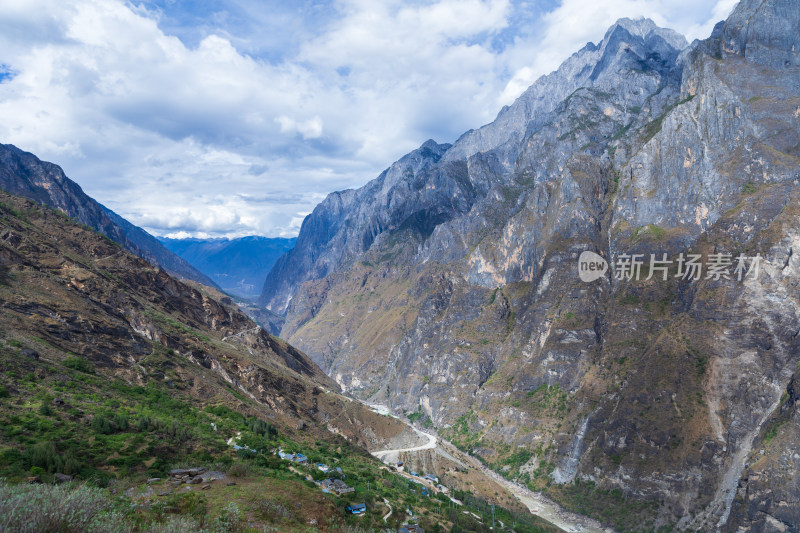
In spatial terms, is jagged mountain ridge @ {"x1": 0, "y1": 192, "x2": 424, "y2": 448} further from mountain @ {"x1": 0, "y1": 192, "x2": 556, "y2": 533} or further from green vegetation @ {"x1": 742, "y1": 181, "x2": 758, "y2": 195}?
green vegetation @ {"x1": 742, "y1": 181, "x2": 758, "y2": 195}

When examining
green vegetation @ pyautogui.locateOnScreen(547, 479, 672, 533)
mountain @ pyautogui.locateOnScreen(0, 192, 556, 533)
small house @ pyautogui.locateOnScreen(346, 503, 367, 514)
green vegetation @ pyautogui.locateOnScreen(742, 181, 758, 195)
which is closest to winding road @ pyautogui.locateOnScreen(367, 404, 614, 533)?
green vegetation @ pyautogui.locateOnScreen(547, 479, 672, 533)

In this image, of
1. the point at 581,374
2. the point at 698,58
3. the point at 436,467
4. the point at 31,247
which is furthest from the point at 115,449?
the point at 698,58

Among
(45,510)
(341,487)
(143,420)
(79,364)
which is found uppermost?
(45,510)

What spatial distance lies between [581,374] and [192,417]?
116 m

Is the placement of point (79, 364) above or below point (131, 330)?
below

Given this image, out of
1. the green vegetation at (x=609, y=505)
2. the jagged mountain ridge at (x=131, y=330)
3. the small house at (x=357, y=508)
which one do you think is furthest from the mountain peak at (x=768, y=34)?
the small house at (x=357, y=508)

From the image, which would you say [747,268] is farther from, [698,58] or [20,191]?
[20,191]

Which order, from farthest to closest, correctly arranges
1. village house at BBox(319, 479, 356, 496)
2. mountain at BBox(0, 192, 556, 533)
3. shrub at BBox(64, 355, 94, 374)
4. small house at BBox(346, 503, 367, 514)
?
1. shrub at BBox(64, 355, 94, 374)
2. village house at BBox(319, 479, 356, 496)
3. small house at BBox(346, 503, 367, 514)
4. mountain at BBox(0, 192, 556, 533)

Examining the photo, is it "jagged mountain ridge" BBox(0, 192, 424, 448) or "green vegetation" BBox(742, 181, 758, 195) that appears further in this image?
"green vegetation" BBox(742, 181, 758, 195)

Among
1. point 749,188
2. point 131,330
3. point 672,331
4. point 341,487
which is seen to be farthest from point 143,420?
point 749,188

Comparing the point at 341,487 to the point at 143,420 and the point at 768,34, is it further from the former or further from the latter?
the point at 768,34

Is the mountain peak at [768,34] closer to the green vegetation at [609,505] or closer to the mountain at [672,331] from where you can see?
the mountain at [672,331]

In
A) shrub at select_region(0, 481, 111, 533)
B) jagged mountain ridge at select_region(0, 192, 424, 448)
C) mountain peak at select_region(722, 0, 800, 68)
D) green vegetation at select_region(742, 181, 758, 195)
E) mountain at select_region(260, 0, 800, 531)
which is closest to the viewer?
shrub at select_region(0, 481, 111, 533)

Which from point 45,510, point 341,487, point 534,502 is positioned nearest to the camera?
point 45,510
